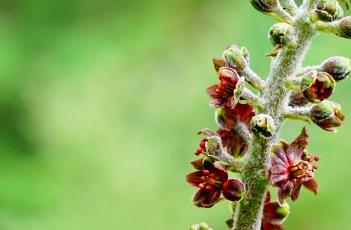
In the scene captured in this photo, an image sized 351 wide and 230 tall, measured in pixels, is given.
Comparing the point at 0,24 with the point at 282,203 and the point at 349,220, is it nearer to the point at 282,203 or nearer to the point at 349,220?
the point at 349,220

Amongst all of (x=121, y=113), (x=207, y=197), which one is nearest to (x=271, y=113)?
(x=207, y=197)

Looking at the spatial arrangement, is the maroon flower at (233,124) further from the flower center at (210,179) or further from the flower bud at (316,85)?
the flower bud at (316,85)

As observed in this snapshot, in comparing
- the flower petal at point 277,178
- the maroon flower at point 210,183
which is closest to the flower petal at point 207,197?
the maroon flower at point 210,183

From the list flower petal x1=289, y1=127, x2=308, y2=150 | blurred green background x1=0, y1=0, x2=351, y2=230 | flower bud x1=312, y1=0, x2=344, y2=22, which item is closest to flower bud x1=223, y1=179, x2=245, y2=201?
flower petal x1=289, y1=127, x2=308, y2=150

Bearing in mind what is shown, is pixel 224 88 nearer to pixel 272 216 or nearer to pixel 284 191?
pixel 284 191

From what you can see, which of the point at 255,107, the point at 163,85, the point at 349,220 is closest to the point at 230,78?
the point at 255,107
